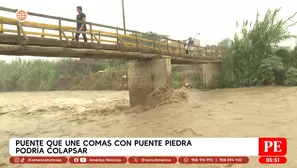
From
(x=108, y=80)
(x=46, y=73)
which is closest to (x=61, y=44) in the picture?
(x=108, y=80)

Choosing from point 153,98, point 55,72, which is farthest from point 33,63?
point 153,98

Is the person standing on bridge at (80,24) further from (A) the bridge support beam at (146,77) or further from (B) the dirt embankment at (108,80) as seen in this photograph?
(B) the dirt embankment at (108,80)

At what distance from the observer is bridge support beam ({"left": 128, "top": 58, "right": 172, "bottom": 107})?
1252cm

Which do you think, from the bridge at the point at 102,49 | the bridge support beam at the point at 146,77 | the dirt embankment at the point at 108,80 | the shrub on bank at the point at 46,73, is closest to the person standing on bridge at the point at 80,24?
the bridge at the point at 102,49

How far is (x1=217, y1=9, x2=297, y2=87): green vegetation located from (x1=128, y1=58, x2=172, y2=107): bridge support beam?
339 inches

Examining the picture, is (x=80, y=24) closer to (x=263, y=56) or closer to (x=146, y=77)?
(x=146, y=77)

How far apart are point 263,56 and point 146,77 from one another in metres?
10.00

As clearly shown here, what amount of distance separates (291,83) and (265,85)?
1.72 metres

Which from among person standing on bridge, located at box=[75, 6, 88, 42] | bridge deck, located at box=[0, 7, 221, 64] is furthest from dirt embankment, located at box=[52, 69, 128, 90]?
person standing on bridge, located at box=[75, 6, 88, 42]

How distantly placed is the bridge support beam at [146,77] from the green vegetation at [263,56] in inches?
339

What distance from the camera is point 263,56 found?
17656mm

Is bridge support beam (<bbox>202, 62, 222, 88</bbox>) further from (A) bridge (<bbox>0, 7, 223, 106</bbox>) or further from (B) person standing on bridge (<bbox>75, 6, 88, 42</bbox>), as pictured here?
(B) person standing on bridge (<bbox>75, 6, 88, 42</bbox>)

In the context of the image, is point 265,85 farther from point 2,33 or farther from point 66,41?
point 2,33

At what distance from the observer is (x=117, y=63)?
3534 cm
